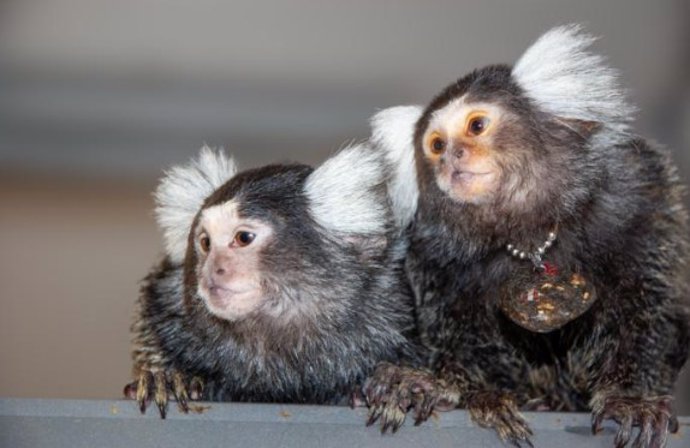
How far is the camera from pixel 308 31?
13.4 feet

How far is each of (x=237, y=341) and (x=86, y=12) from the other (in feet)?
5.70

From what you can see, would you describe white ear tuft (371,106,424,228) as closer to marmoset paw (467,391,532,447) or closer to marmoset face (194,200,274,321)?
marmoset face (194,200,274,321)

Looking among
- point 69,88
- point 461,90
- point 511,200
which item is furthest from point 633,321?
point 69,88

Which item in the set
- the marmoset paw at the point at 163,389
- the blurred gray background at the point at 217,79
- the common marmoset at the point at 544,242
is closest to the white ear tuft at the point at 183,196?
the marmoset paw at the point at 163,389

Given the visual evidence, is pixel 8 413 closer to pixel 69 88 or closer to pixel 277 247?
pixel 277 247

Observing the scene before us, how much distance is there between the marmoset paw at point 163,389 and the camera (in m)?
2.26

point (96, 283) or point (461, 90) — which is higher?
point (461, 90)

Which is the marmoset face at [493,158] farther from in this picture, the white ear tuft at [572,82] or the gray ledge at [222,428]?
the gray ledge at [222,428]

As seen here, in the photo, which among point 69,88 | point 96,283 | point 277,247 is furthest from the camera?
point 96,283

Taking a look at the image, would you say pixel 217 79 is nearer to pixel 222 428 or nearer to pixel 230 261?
pixel 230 261

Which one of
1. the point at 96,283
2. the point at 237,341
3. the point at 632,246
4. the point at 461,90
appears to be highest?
the point at 461,90

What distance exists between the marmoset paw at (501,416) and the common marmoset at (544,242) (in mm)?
15

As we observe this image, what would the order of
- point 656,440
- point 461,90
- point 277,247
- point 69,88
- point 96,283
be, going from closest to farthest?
point 656,440, point 277,247, point 461,90, point 69,88, point 96,283

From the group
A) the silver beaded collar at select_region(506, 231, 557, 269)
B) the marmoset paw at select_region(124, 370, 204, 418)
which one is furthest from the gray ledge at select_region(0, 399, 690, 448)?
the silver beaded collar at select_region(506, 231, 557, 269)
